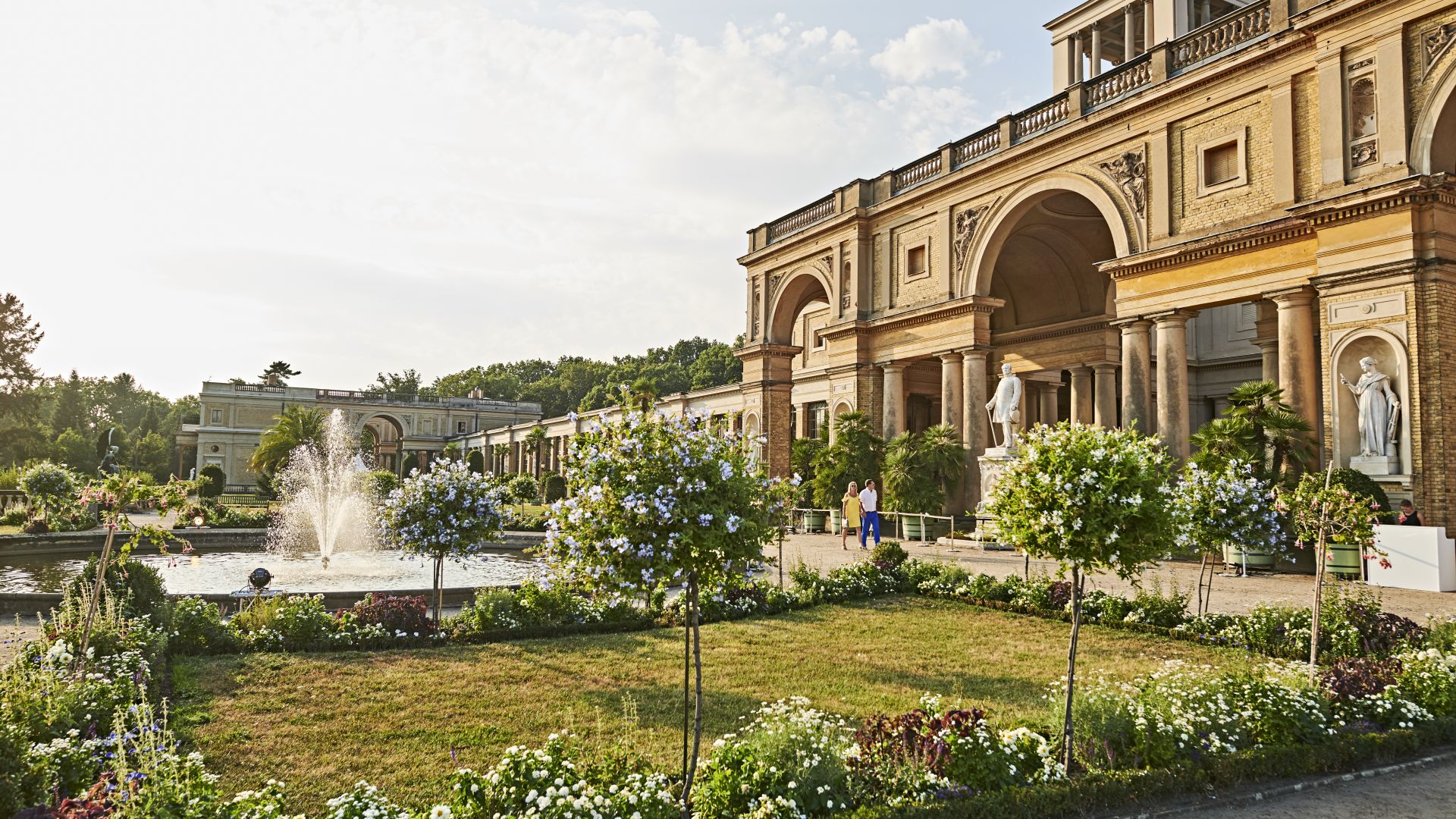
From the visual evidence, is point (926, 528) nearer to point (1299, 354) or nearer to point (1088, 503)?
point (1299, 354)

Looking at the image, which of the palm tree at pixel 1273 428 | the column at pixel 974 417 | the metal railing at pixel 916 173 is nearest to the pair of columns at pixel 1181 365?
the palm tree at pixel 1273 428

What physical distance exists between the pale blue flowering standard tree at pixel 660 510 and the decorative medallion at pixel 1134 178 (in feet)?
56.8

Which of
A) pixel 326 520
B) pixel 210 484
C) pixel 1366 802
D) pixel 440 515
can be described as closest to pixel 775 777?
pixel 1366 802

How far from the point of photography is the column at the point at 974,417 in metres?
23.0

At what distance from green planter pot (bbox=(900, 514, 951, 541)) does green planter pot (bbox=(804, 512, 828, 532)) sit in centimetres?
413

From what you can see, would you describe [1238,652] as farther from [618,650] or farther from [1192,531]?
[618,650]

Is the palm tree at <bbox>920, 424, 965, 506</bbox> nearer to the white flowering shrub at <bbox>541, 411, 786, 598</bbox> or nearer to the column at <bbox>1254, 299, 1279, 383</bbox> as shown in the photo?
the column at <bbox>1254, 299, 1279, 383</bbox>

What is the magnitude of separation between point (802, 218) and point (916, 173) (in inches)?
233

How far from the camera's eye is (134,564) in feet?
31.8

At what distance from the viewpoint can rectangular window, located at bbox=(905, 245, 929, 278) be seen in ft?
82.6

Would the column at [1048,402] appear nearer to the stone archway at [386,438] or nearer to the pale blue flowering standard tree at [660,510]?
the pale blue flowering standard tree at [660,510]

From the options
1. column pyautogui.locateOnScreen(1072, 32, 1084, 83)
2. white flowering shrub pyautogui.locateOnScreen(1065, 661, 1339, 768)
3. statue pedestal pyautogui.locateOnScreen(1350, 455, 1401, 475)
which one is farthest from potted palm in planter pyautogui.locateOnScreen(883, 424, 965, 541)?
column pyautogui.locateOnScreen(1072, 32, 1084, 83)

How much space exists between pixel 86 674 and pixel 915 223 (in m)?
23.3

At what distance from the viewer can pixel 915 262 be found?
83.8 ft
